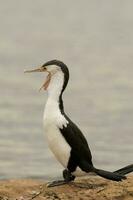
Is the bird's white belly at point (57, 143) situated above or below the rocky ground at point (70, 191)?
above

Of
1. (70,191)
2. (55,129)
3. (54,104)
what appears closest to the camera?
(70,191)

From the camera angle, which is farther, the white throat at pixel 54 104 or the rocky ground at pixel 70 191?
the white throat at pixel 54 104

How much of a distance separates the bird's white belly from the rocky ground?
387 mm

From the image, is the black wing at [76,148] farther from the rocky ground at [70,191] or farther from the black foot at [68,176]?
the rocky ground at [70,191]

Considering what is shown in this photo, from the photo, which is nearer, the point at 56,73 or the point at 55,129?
the point at 55,129

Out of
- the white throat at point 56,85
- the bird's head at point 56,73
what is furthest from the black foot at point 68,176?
the bird's head at point 56,73

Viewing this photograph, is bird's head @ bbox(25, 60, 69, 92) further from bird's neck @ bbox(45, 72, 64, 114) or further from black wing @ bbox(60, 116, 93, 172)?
black wing @ bbox(60, 116, 93, 172)

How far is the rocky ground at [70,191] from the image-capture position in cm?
1284

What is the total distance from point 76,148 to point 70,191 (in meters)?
0.58

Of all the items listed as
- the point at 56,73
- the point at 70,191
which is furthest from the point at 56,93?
the point at 70,191

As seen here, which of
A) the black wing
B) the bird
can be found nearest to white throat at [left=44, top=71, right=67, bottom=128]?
the bird

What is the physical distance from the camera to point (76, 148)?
1337 centimetres

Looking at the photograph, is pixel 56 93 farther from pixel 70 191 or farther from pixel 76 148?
pixel 70 191

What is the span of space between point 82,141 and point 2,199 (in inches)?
54.5
